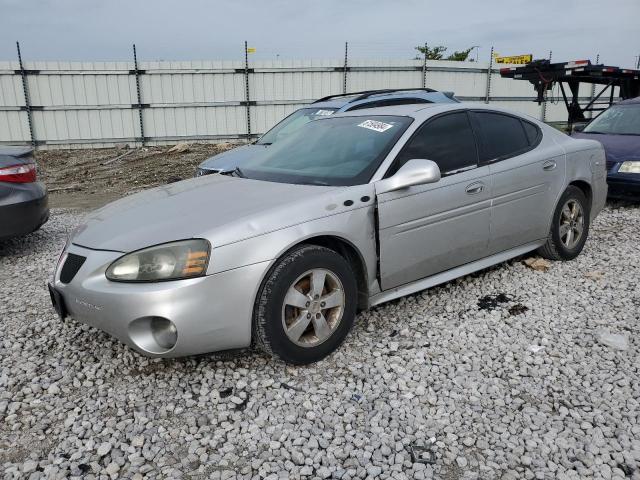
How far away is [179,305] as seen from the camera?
8.63 ft

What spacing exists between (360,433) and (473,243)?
6.09 feet

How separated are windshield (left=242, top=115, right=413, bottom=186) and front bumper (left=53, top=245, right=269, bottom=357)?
3.14 ft

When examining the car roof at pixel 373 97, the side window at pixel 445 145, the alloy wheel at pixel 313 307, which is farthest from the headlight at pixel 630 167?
the alloy wheel at pixel 313 307

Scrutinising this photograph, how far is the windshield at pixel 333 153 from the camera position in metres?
3.40

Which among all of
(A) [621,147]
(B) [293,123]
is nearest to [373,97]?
(B) [293,123]

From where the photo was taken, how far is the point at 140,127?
15312mm

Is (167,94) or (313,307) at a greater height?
(167,94)

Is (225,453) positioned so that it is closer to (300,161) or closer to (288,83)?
(300,161)

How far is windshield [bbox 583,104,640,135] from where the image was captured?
7664 mm

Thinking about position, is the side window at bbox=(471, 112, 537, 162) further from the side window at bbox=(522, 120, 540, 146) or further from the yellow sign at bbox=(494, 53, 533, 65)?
the yellow sign at bbox=(494, 53, 533, 65)

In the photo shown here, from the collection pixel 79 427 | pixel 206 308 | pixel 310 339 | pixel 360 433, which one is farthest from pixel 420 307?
pixel 79 427

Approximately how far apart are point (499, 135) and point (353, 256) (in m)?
1.76

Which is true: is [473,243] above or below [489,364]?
above

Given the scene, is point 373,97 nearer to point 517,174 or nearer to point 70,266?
point 517,174
